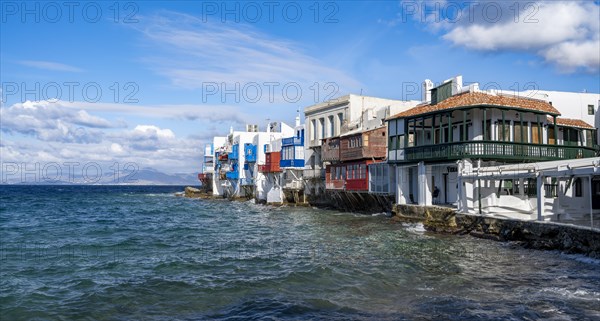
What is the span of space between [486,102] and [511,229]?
953 centimetres

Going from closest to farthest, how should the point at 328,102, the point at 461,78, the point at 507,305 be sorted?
the point at 507,305
the point at 461,78
the point at 328,102

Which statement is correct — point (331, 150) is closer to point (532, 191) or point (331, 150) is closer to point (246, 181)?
point (532, 191)

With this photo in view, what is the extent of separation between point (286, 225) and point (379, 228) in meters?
8.52

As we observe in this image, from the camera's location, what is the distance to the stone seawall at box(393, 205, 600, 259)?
20.5 m

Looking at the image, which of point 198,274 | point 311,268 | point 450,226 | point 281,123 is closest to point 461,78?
point 450,226

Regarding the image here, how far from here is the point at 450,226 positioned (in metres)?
29.3

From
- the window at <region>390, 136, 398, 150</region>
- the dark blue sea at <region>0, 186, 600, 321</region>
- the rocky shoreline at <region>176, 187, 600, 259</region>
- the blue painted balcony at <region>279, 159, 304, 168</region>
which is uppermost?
the window at <region>390, 136, 398, 150</region>

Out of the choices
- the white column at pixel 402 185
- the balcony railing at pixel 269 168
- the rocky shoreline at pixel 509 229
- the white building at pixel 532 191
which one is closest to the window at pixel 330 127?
the balcony railing at pixel 269 168

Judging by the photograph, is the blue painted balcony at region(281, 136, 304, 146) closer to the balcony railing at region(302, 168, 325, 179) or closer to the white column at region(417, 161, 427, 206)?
the balcony railing at region(302, 168, 325, 179)

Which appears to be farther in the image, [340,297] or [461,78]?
[461,78]

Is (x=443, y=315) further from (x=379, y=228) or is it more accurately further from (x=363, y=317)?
(x=379, y=228)

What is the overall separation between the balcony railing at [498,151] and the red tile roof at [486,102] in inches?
96.4

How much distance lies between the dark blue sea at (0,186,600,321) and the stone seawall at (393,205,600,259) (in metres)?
0.70

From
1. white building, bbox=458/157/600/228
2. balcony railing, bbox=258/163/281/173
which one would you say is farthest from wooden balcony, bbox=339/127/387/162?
balcony railing, bbox=258/163/281/173
